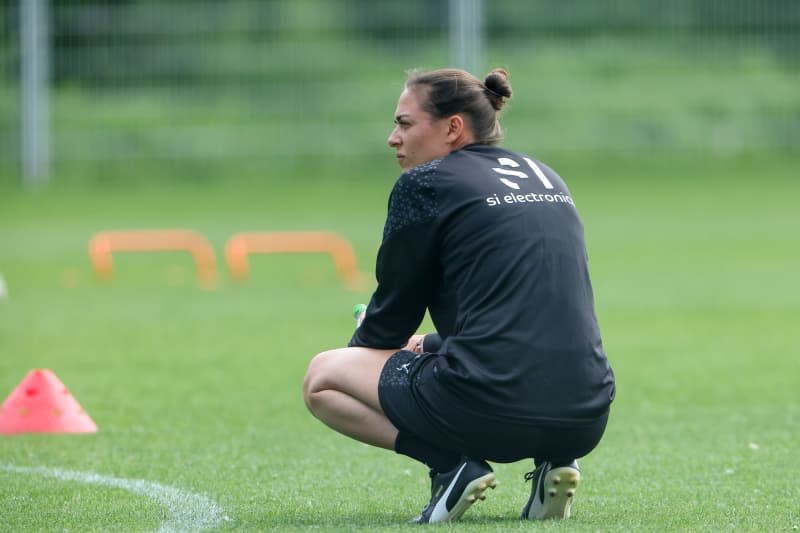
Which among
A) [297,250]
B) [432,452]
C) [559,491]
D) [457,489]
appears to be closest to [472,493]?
[457,489]

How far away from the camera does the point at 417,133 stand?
4.98m

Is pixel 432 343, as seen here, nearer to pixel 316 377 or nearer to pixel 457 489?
pixel 316 377

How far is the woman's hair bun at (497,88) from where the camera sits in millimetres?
4906

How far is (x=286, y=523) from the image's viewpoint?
16.0ft

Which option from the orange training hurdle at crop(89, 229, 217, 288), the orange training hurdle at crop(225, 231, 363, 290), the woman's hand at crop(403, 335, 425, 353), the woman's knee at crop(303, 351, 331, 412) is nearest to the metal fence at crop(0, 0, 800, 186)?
the orange training hurdle at crop(89, 229, 217, 288)

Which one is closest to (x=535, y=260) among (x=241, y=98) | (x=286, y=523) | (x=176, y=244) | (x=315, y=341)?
(x=286, y=523)

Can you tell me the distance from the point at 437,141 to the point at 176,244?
1407cm

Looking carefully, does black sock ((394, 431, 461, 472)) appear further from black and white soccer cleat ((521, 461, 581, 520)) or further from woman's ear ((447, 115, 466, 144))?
woman's ear ((447, 115, 466, 144))

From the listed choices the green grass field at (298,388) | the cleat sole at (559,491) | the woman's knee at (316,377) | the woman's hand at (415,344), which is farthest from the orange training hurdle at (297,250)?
the cleat sole at (559,491)

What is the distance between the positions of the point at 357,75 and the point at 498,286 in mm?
20223

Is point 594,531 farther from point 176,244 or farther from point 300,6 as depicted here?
point 300,6

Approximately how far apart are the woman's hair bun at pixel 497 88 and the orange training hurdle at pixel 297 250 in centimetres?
1016

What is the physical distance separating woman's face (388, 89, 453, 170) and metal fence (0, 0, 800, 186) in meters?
19.2

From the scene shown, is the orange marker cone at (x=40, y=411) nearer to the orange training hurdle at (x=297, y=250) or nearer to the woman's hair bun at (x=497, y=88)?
the woman's hair bun at (x=497, y=88)
